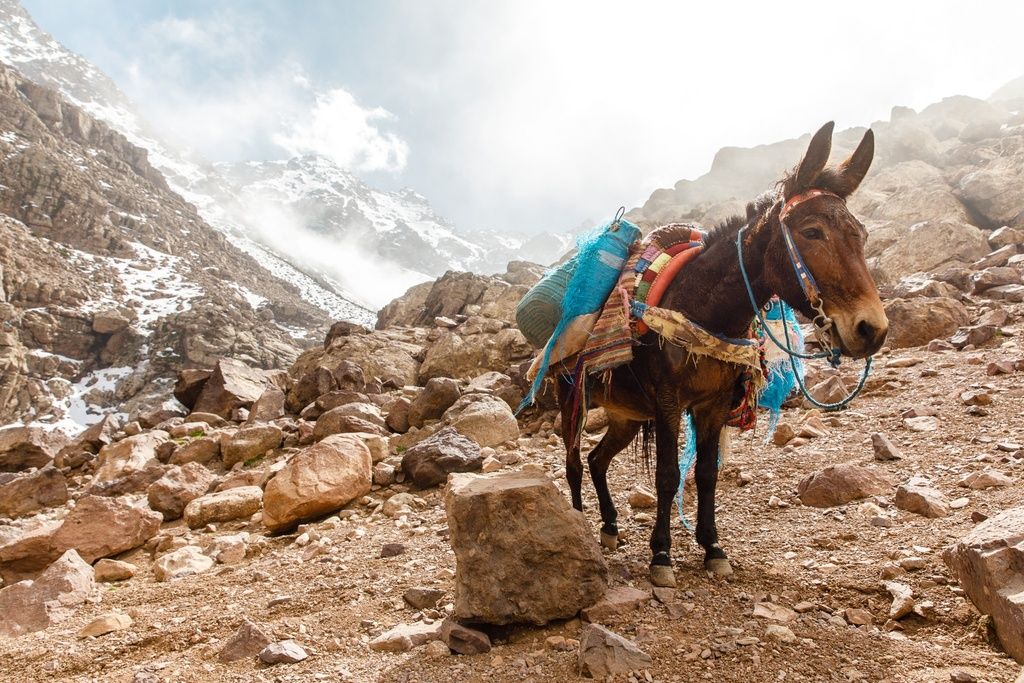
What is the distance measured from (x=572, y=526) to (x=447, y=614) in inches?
38.5

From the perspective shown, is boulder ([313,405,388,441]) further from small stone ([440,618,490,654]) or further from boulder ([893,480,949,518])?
boulder ([893,480,949,518])

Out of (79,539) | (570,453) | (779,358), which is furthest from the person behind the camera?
(79,539)

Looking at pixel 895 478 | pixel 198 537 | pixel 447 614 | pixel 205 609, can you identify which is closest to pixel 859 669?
pixel 447 614

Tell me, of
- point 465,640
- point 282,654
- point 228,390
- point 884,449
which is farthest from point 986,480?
point 228,390

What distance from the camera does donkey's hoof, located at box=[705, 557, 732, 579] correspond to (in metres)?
3.33

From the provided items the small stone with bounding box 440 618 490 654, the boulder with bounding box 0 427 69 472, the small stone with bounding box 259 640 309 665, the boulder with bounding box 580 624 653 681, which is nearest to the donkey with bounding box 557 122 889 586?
the boulder with bounding box 580 624 653 681

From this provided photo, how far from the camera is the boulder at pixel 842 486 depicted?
4066mm

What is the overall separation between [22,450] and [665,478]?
15974 millimetres

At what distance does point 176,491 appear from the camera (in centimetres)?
697

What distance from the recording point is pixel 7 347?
48.2 m

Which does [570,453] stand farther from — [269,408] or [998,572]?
[269,408]

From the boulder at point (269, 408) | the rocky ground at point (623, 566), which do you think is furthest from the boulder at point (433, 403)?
the boulder at point (269, 408)

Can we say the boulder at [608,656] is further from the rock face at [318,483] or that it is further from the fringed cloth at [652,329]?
the rock face at [318,483]

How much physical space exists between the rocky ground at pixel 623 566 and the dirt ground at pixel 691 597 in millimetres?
15
